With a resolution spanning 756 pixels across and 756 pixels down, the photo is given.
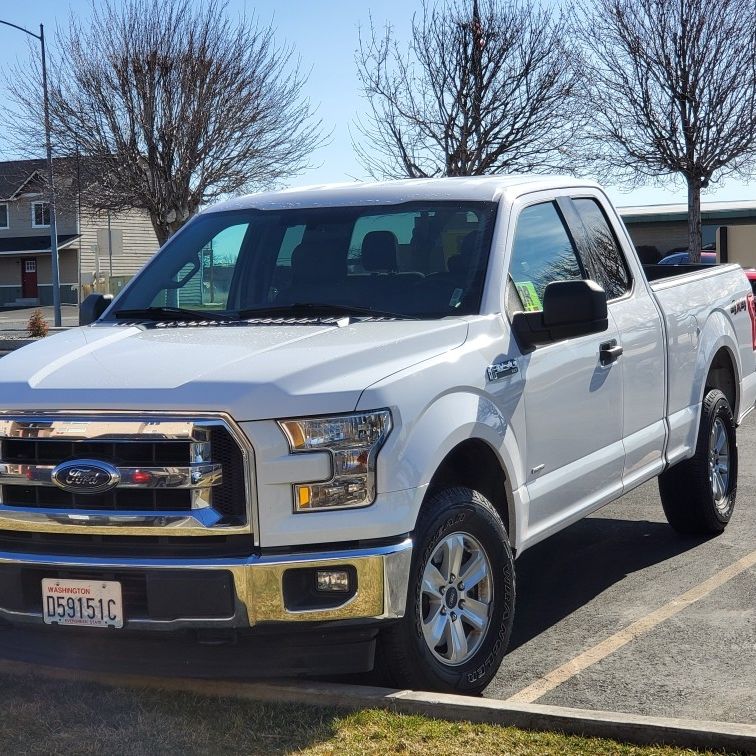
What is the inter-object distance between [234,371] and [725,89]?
103 ft

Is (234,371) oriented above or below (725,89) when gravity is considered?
below

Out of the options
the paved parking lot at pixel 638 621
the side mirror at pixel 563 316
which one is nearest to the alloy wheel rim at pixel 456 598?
the paved parking lot at pixel 638 621

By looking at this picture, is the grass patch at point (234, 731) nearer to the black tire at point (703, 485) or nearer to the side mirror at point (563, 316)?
the side mirror at point (563, 316)

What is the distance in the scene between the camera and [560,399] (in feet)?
18.1

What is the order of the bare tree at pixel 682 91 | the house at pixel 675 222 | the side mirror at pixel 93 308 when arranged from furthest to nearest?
the house at pixel 675 222 → the bare tree at pixel 682 91 → the side mirror at pixel 93 308

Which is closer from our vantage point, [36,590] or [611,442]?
[36,590]

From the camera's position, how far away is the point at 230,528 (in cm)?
423

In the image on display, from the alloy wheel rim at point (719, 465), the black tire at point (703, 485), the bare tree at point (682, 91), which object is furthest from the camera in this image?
the bare tree at point (682, 91)

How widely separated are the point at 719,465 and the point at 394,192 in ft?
9.62

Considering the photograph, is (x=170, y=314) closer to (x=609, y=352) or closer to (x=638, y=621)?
(x=609, y=352)

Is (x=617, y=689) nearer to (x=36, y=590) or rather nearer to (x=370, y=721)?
(x=370, y=721)

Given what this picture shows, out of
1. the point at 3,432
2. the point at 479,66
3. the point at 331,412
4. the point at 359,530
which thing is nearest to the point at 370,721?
the point at 359,530

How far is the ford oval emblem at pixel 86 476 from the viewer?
427 centimetres

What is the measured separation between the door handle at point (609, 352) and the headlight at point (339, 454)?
190 cm
